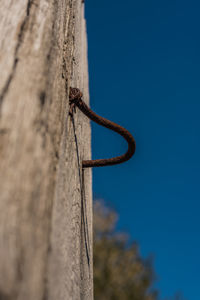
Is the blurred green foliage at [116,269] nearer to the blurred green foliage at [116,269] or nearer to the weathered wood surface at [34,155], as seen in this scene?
the blurred green foliage at [116,269]

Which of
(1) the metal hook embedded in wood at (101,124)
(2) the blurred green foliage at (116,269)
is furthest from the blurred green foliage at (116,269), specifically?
(1) the metal hook embedded in wood at (101,124)

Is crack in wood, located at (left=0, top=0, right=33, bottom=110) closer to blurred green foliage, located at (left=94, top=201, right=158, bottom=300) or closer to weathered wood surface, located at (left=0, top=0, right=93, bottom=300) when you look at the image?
weathered wood surface, located at (left=0, top=0, right=93, bottom=300)

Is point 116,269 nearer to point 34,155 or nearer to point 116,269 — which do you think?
point 116,269

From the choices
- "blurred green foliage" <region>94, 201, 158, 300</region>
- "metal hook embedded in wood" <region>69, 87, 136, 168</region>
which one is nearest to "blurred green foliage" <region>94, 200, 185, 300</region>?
"blurred green foliage" <region>94, 201, 158, 300</region>

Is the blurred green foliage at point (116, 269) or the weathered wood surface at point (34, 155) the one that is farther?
the blurred green foliage at point (116, 269)

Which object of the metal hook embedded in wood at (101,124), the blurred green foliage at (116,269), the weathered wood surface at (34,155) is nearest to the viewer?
the weathered wood surface at (34,155)

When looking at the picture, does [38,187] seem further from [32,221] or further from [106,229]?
[106,229]
